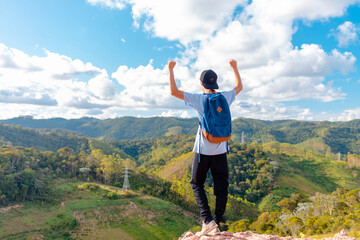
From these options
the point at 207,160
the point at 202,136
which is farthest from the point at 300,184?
the point at 202,136

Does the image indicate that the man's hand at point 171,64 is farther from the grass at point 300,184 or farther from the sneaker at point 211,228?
the grass at point 300,184

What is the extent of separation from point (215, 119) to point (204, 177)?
998mm

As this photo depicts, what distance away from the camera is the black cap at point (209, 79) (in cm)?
368

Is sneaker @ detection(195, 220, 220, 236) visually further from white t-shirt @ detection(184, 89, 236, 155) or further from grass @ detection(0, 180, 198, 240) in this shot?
grass @ detection(0, 180, 198, 240)

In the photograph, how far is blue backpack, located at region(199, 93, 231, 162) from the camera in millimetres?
3406

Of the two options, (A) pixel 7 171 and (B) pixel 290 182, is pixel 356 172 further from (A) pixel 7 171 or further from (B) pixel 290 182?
(A) pixel 7 171

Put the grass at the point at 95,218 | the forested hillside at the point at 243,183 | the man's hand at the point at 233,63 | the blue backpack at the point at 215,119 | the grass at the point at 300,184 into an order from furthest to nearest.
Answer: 1. the grass at the point at 300,184
2. the grass at the point at 95,218
3. the forested hillside at the point at 243,183
4. the man's hand at the point at 233,63
5. the blue backpack at the point at 215,119

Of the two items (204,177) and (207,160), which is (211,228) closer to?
(204,177)

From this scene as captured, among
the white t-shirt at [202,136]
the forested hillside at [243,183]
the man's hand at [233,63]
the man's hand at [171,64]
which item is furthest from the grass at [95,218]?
the man's hand at [233,63]

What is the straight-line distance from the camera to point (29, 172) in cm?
4581

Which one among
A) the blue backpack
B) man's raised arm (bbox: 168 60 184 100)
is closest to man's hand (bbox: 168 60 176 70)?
man's raised arm (bbox: 168 60 184 100)

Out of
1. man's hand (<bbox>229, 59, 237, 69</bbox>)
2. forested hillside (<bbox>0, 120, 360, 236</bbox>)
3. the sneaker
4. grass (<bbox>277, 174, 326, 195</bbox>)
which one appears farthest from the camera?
grass (<bbox>277, 174, 326, 195</bbox>)

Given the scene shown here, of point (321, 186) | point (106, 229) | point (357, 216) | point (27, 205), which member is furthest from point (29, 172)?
point (321, 186)

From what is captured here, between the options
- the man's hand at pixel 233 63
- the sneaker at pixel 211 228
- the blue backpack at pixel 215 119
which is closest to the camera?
the blue backpack at pixel 215 119
